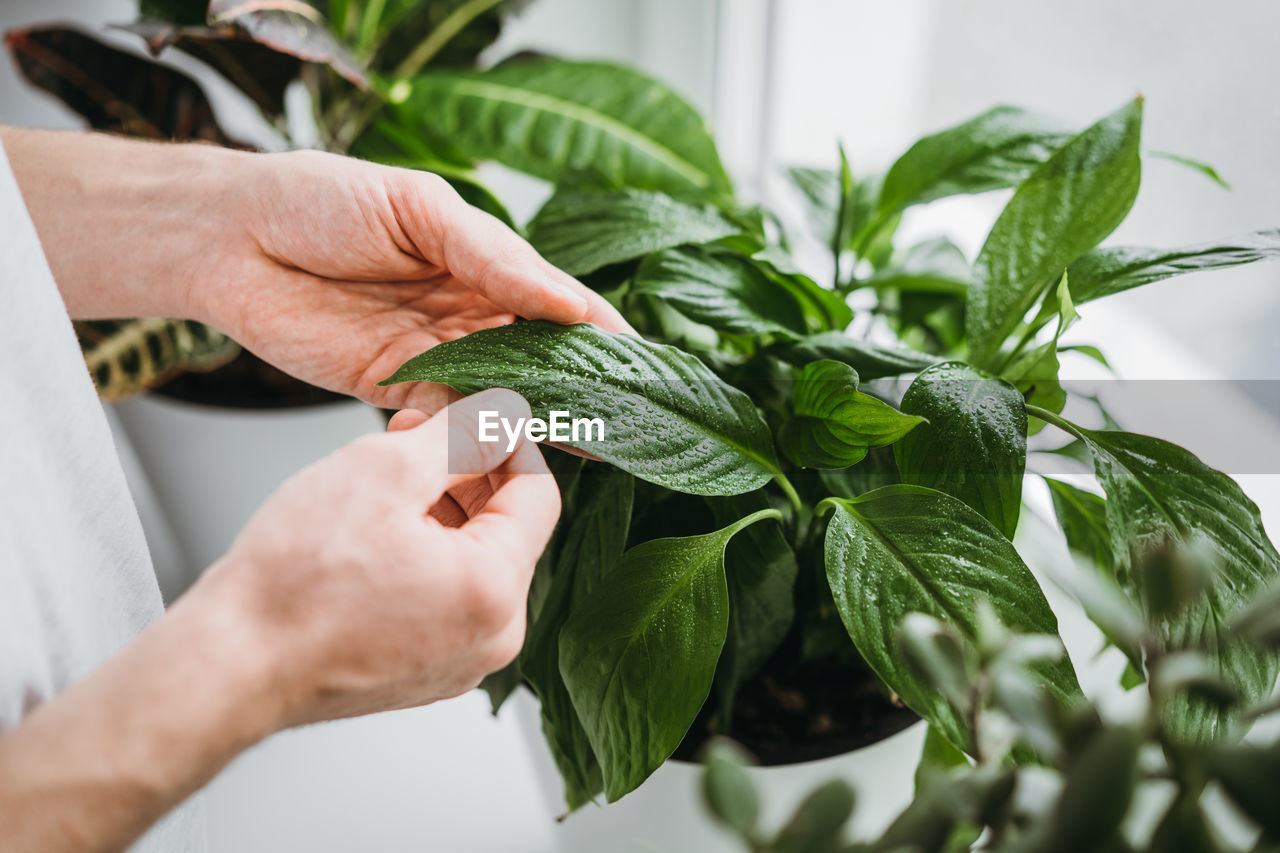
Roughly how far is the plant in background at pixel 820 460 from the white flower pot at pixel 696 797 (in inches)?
0.8

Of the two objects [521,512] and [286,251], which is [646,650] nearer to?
[521,512]

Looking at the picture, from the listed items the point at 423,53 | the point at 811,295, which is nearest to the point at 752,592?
the point at 811,295

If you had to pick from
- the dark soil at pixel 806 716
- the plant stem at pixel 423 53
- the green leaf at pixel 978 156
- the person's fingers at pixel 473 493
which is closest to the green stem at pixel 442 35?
the plant stem at pixel 423 53

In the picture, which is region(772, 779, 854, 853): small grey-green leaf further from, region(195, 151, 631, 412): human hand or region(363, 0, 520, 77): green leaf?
region(363, 0, 520, 77): green leaf

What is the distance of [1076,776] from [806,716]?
41cm

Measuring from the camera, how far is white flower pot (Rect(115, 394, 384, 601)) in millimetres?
1017

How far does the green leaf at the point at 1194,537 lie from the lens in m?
0.39

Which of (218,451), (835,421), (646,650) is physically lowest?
(218,451)

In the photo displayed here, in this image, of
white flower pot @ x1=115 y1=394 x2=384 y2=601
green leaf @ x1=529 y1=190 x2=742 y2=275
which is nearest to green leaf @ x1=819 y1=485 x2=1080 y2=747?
green leaf @ x1=529 y1=190 x2=742 y2=275

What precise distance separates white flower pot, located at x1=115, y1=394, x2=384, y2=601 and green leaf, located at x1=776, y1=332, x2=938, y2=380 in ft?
2.07

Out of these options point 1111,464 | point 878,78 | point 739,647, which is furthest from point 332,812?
point 878,78

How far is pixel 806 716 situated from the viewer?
2.00ft

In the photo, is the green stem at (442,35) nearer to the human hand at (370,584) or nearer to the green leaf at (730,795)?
the human hand at (370,584)

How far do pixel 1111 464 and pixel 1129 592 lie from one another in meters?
0.07
